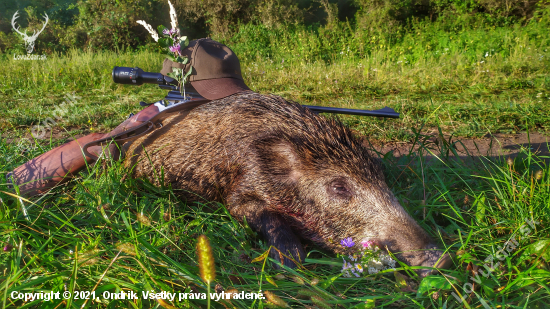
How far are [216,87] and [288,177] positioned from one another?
123 cm

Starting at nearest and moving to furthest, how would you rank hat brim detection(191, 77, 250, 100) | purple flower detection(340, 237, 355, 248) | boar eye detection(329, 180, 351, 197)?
purple flower detection(340, 237, 355, 248), boar eye detection(329, 180, 351, 197), hat brim detection(191, 77, 250, 100)

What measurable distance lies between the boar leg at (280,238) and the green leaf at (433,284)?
2.01 ft

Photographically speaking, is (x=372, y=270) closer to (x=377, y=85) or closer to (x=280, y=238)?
(x=280, y=238)

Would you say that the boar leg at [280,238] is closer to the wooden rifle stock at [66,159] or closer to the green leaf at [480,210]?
the green leaf at [480,210]

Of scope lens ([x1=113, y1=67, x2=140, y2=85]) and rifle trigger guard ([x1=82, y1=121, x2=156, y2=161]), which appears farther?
scope lens ([x1=113, y1=67, x2=140, y2=85])

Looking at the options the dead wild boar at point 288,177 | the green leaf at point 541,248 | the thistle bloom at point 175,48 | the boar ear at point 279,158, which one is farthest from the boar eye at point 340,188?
the thistle bloom at point 175,48

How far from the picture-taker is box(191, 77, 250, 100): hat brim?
114 inches

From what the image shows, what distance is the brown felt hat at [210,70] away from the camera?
2.95 m

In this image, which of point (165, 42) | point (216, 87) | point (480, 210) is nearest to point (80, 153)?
point (165, 42)

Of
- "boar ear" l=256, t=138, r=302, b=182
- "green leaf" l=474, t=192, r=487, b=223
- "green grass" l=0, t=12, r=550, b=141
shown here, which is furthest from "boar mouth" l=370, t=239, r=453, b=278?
"green grass" l=0, t=12, r=550, b=141

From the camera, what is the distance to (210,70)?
118 inches

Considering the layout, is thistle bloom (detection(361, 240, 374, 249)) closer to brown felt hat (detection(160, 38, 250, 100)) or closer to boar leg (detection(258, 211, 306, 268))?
boar leg (detection(258, 211, 306, 268))

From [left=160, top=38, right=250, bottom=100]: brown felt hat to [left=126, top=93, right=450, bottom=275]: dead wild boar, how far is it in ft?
1.00

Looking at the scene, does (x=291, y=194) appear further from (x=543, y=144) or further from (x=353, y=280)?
(x=543, y=144)
